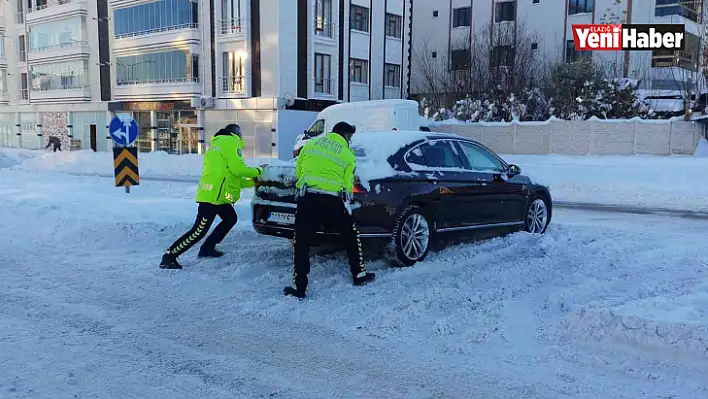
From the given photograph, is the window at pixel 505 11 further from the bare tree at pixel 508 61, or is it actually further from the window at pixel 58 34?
the window at pixel 58 34

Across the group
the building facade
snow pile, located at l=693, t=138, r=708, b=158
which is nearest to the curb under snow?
snow pile, located at l=693, t=138, r=708, b=158

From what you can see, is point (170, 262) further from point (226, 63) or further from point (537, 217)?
point (226, 63)

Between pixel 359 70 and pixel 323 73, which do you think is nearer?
pixel 323 73

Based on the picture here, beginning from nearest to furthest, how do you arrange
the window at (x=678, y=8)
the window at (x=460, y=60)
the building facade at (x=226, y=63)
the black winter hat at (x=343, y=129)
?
the black winter hat at (x=343, y=129) → the building facade at (x=226, y=63) → the window at (x=678, y=8) → the window at (x=460, y=60)

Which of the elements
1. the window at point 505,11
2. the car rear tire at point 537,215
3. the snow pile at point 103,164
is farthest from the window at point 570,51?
the car rear tire at point 537,215

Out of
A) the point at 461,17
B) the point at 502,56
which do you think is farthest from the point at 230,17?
the point at 461,17

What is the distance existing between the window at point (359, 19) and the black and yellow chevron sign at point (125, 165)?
26407 millimetres

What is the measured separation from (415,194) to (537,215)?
2764 millimetres

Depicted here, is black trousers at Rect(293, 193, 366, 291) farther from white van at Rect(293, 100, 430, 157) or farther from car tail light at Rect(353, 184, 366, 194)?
white van at Rect(293, 100, 430, 157)

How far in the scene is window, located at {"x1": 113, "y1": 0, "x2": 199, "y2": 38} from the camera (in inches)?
1423

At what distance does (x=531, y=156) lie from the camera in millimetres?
26125

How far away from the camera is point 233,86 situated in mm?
35031

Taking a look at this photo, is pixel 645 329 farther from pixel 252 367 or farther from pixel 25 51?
pixel 25 51

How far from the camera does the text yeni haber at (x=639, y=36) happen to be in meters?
32.1
